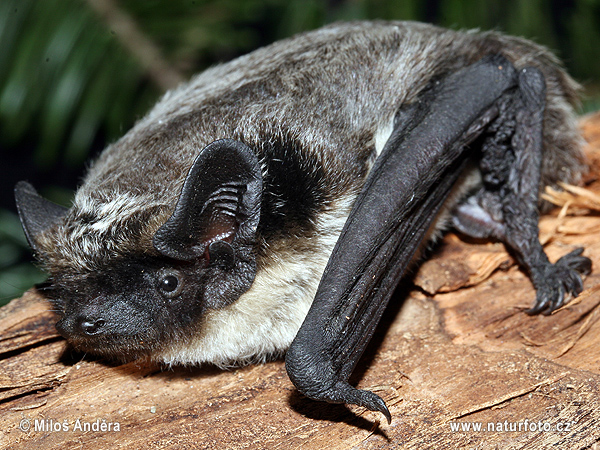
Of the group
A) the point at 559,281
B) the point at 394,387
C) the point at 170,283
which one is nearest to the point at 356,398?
the point at 394,387

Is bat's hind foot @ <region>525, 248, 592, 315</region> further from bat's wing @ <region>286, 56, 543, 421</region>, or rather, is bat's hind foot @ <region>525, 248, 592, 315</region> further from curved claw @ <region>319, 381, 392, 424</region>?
curved claw @ <region>319, 381, 392, 424</region>

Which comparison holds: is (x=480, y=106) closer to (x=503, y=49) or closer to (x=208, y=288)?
(x=503, y=49)

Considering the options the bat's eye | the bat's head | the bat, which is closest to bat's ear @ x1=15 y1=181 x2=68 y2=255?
the bat

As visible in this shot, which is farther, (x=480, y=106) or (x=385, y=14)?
(x=385, y=14)

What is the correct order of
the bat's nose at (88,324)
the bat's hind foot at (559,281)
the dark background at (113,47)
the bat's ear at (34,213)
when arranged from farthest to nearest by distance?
the dark background at (113,47)
the bat's hind foot at (559,281)
the bat's ear at (34,213)
the bat's nose at (88,324)

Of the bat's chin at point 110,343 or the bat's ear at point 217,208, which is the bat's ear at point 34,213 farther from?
the bat's ear at point 217,208

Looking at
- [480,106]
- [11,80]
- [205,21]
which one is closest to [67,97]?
[11,80]

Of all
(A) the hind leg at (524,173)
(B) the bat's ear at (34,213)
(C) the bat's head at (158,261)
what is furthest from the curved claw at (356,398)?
(B) the bat's ear at (34,213)
